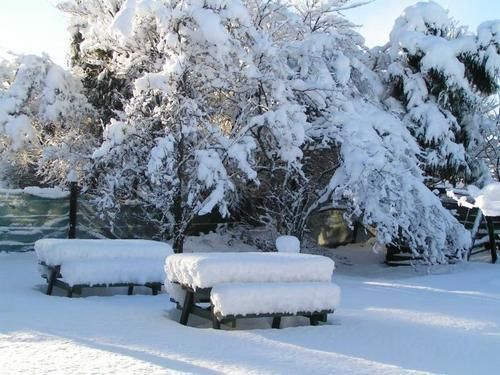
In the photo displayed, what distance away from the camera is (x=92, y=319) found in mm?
7180

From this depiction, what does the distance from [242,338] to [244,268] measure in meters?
0.86

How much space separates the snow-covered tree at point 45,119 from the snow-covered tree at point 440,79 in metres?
8.30

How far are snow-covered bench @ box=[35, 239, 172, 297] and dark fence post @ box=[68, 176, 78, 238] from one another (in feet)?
16.0

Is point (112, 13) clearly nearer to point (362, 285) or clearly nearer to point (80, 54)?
point (80, 54)

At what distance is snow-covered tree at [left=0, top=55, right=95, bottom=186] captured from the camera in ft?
48.7

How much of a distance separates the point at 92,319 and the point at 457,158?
12170 millimetres

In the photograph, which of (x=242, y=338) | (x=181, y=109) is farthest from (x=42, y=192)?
(x=242, y=338)

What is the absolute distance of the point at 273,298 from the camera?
6.98 metres

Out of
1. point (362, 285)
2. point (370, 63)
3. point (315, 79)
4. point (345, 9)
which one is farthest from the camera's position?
point (370, 63)

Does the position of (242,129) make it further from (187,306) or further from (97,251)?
(187,306)

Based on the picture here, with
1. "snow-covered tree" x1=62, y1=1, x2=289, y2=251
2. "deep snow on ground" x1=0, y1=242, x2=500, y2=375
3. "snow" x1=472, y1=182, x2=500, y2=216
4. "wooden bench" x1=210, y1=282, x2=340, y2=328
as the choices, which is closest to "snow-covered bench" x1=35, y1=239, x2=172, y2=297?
"deep snow on ground" x1=0, y1=242, x2=500, y2=375

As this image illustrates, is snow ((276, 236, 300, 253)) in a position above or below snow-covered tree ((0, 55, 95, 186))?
below

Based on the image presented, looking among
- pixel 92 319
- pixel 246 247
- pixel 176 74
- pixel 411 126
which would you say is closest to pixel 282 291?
pixel 92 319

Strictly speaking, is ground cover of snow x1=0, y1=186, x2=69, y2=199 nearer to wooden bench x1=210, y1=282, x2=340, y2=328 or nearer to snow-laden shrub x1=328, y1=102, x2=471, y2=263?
snow-laden shrub x1=328, y1=102, x2=471, y2=263
